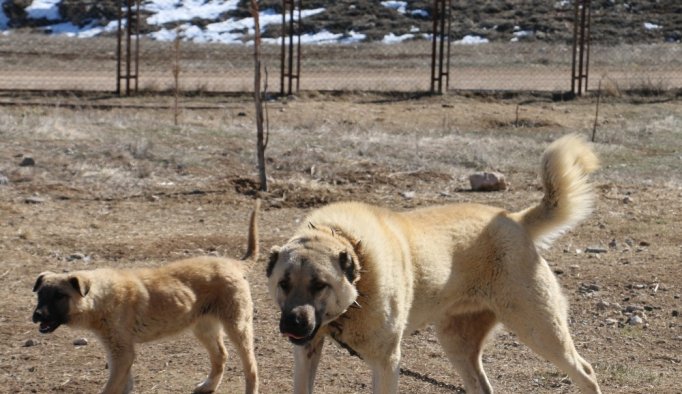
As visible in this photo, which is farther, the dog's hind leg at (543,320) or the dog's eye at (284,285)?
the dog's hind leg at (543,320)

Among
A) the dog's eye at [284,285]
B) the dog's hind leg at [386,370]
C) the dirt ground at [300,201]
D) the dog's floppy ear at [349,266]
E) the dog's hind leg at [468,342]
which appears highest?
the dog's floppy ear at [349,266]

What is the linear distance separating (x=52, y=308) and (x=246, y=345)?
115 centimetres

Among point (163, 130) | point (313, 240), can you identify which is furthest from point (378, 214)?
point (163, 130)

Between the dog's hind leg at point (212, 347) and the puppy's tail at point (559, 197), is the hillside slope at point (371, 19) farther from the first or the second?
the puppy's tail at point (559, 197)

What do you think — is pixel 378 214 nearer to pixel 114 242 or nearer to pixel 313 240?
pixel 313 240

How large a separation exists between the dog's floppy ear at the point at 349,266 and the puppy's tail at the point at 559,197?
1.50 m

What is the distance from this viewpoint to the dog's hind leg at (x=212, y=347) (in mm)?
7133

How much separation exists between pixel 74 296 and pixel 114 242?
11.8 feet

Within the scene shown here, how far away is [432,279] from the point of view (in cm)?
605

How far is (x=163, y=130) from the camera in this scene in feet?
49.5

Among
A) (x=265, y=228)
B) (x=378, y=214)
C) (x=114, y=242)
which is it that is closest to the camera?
(x=378, y=214)

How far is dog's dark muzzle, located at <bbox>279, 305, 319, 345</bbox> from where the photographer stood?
5203 millimetres

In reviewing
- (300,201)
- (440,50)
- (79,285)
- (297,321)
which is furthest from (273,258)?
(440,50)

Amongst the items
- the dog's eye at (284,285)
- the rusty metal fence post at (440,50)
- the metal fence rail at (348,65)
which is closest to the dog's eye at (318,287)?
the dog's eye at (284,285)
